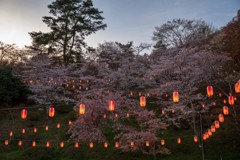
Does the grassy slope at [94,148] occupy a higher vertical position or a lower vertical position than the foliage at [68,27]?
lower

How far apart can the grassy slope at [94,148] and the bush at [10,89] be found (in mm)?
2314

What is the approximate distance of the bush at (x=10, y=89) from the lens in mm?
22297

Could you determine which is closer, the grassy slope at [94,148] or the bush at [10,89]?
the grassy slope at [94,148]

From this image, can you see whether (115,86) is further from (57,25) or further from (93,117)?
(57,25)

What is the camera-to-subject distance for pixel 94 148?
17.2 m

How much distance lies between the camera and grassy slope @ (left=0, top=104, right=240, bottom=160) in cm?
1527

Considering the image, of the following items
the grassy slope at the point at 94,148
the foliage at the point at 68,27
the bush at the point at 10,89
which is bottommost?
the grassy slope at the point at 94,148

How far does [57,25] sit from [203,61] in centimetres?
1696

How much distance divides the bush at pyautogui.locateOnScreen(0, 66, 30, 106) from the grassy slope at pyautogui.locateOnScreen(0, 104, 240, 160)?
2.31 meters

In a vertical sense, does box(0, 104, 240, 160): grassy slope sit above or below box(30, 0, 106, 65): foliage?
below

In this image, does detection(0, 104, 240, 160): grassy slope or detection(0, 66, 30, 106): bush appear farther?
detection(0, 66, 30, 106): bush

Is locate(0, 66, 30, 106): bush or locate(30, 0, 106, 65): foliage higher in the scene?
locate(30, 0, 106, 65): foliage

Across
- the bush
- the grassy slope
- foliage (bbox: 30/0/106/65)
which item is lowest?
the grassy slope

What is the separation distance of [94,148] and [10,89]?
38.4ft
